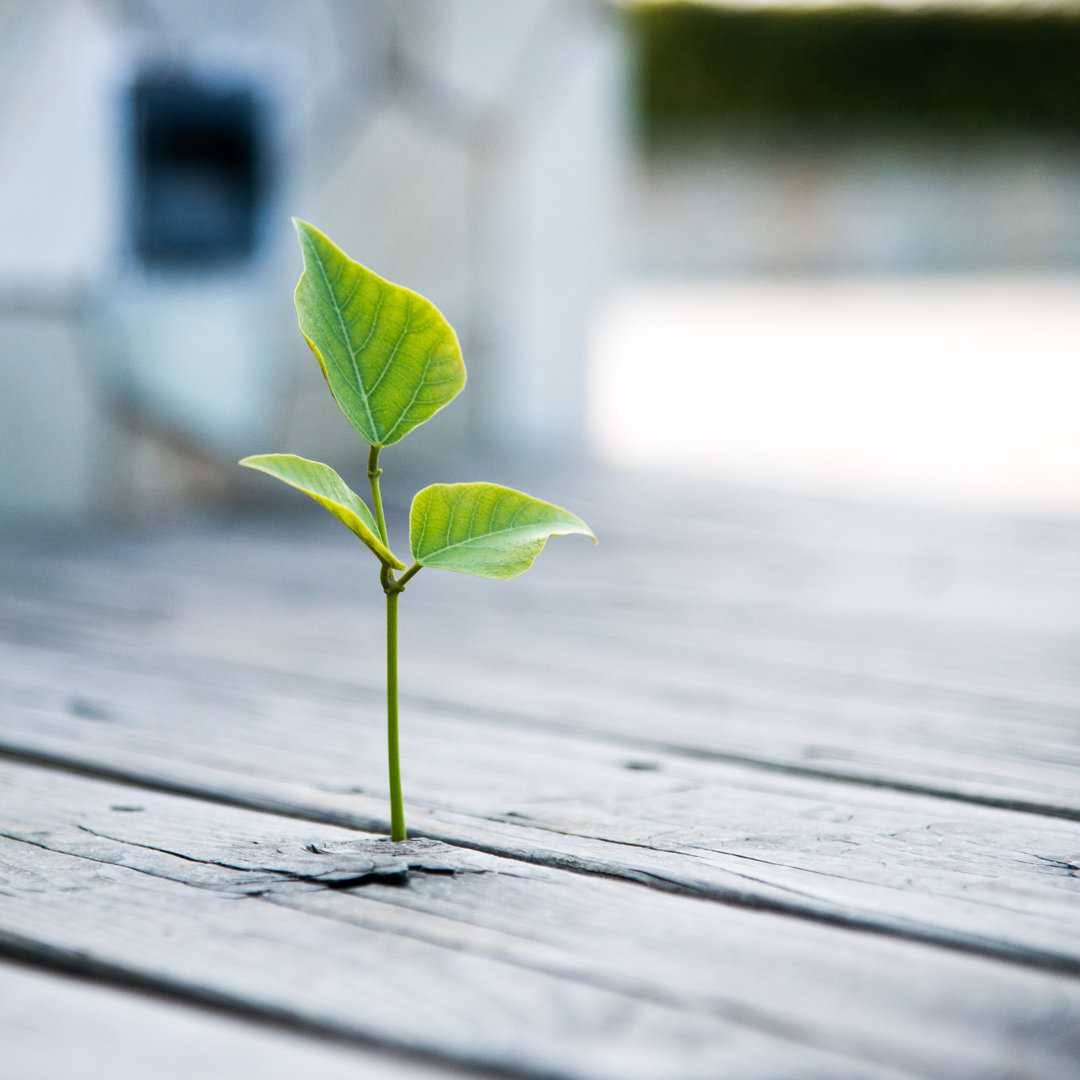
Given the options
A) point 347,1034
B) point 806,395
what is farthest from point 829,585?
point 806,395

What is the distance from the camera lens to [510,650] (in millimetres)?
1296

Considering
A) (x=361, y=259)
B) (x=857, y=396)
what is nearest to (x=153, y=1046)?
(x=361, y=259)

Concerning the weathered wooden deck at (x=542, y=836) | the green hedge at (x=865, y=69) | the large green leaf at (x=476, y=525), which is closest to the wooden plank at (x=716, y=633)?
the weathered wooden deck at (x=542, y=836)

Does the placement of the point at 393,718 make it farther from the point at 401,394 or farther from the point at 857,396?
the point at 857,396

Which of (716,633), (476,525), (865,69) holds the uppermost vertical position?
(865,69)

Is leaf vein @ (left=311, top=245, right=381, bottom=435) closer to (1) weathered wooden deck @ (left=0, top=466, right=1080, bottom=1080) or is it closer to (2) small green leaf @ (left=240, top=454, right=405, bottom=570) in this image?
(2) small green leaf @ (left=240, top=454, right=405, bottom=570)

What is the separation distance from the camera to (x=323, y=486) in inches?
22.7

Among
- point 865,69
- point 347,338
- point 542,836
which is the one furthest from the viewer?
point 865,69

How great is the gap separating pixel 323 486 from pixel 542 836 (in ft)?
0.88

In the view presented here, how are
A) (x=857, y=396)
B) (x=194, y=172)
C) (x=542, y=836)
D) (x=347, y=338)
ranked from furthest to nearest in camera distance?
(x=857, y=396)
(x=194, y=172)
(x=542, y=836)
(x=347, y=338)

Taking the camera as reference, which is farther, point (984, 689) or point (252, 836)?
point (984, 689)

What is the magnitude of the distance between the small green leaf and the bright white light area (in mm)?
1810

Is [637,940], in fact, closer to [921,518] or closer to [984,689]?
[984,689]

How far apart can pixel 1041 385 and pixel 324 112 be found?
104 inches
